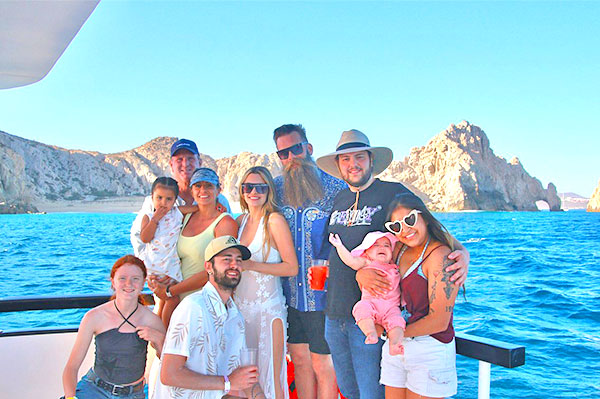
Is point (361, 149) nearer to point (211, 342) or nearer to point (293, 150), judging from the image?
point (293, 150)

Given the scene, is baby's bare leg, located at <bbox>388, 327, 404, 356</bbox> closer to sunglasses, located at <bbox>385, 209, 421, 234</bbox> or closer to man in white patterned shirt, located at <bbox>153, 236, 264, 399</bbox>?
sunglasses, located at <bbox>385, 209, 421, 234</bbox>

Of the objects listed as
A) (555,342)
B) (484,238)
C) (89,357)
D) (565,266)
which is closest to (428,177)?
(484,238)

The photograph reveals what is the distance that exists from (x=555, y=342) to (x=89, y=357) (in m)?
10.8

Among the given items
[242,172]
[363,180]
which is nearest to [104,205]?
[242,172]

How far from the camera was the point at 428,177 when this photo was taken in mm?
99250

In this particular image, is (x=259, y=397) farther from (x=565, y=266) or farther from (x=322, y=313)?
(x=565, y=266)

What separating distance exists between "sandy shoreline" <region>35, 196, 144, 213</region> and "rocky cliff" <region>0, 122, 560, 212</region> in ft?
3.82

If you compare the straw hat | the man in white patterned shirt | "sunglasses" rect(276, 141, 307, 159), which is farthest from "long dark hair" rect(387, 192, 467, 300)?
"sunglasses" rect(276, 141, 307, 159)

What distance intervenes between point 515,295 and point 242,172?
8604cm

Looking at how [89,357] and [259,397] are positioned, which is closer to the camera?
[259,397]

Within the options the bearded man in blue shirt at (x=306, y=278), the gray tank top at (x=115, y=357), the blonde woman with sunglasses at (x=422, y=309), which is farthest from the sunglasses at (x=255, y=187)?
the gray tank top at (x=115, y=357)

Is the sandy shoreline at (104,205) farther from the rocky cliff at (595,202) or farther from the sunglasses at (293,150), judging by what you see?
the sunglasses at (293,150)

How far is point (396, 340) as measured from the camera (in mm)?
1985

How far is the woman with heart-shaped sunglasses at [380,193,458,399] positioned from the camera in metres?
1.93
